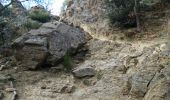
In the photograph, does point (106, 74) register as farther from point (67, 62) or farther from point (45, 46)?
point (45, 46)

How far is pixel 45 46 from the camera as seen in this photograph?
1742cm

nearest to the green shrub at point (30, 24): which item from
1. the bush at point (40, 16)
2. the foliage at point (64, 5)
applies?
the bush at point (40, 16)

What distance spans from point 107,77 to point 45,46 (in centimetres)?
344

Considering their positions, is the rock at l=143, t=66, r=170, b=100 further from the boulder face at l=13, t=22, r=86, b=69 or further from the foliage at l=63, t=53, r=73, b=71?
the boulder face at l=13, t=22, r=86, b=69

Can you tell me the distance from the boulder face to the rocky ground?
1.69ft

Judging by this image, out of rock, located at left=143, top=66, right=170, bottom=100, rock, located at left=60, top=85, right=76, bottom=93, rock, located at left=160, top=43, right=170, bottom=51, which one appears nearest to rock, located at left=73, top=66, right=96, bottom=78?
rock, located at left=60, top=85, right=76, bottom=93

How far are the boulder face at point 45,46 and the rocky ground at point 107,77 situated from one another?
515mm

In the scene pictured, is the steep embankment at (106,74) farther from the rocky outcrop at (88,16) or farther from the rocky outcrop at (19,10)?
the rocky outcrop at (19,10)

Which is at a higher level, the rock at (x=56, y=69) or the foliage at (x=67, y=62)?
the foliage at (x=67, y=62)

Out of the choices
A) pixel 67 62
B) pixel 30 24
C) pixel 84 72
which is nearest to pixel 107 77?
pixel 84 72

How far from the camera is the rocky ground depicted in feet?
42.3

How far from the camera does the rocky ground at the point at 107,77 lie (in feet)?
42.3

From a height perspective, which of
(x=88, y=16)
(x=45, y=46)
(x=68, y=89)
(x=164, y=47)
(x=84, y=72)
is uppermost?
(x=88, y=16)

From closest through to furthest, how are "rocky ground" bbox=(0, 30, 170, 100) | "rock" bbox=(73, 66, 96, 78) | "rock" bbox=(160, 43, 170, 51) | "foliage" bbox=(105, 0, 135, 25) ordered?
"rocky ground" bbox=(0, 30, 170, 100) < "rock" bbox=(160, 43, 170, 51) < "rock" bbox=(73, 66, 96, 78) < "foliage" bbox=(105, 0, 135, 25)
